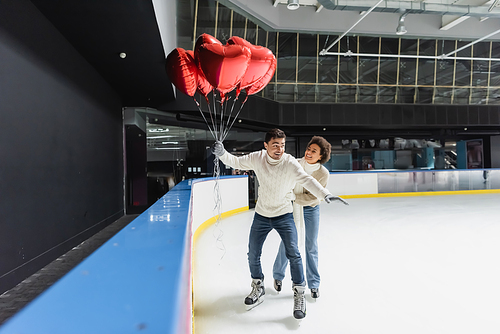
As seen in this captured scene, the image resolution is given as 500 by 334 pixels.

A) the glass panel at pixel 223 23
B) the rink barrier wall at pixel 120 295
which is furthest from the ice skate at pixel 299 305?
the glass panel at pixel 223 23

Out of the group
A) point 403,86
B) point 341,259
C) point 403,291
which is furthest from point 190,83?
point 403,86

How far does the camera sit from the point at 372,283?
3221mm

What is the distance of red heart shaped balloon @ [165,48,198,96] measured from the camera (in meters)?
A: 4.10

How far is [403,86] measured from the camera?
48.3 feet

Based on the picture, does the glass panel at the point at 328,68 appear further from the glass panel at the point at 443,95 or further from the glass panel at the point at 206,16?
the glass panel at the point at 206,16

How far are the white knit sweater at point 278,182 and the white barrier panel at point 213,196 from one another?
8.47 ft

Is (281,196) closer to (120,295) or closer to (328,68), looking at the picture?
(120,295)

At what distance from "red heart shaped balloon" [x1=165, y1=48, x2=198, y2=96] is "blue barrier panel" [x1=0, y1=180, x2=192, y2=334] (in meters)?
3.13

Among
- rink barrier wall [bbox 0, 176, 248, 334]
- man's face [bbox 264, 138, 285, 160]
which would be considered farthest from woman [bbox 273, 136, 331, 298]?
rink barrier wall [bbox 0, 176, 248, 334]

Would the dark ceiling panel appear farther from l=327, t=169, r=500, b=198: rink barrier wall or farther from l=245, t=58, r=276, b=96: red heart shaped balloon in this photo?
l=327, t=169, r=500, b=198: rink barrier wall

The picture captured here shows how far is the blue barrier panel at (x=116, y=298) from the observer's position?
67 cm

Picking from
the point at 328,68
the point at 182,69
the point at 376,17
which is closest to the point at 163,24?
the point at 182,69

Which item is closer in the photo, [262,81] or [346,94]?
[262,81]

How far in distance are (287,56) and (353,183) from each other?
19.2ft
